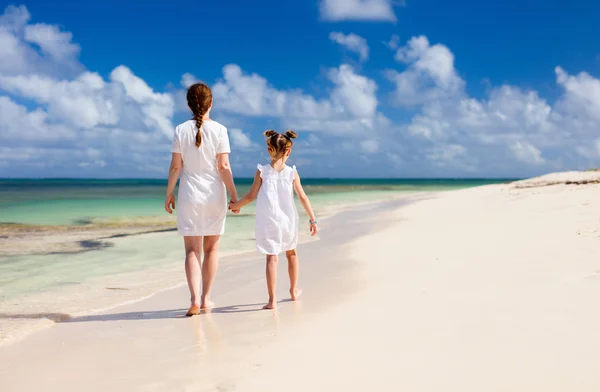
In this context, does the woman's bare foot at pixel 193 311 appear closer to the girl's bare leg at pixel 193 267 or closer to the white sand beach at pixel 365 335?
the girl's bare leg at pixel 193 267

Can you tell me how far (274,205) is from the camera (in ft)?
17.3

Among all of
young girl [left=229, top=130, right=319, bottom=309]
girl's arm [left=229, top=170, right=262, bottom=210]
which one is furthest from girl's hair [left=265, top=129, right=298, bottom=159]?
girl's arm [left=229, top=170, right=262, bottom=210]

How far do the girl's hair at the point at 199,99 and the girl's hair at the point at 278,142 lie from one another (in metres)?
0.66

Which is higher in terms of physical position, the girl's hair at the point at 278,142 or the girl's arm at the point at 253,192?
the girl's hair at the point at 278,142

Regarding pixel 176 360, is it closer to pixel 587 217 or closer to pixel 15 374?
pixel 15 374

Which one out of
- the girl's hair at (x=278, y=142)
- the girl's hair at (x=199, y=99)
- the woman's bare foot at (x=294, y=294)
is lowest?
the woman's bare foot at (x=294, y=294)

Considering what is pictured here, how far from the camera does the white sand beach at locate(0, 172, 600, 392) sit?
126 inches

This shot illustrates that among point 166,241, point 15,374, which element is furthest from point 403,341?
point 166,241

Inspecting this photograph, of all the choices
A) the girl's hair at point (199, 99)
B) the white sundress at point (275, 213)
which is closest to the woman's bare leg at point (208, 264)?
the white sundress at point (275, 213)

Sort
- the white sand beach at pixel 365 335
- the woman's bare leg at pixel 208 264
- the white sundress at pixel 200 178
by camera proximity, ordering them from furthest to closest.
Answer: the woman's bare leg at pixel 208 264 < the white sundress at pixel 200 178 < the white sand beach at pixel 365 335

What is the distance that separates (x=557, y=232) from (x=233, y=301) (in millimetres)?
5424

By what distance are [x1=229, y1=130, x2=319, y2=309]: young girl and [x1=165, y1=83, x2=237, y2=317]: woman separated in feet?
0.96

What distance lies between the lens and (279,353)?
3729 mm

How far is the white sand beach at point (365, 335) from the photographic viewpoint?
3.19m
